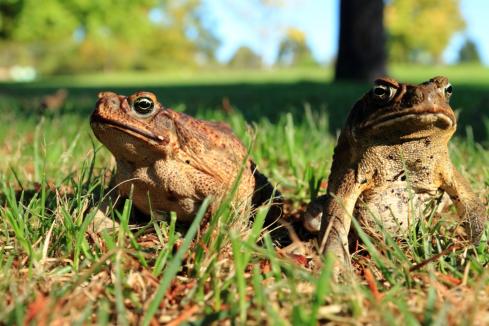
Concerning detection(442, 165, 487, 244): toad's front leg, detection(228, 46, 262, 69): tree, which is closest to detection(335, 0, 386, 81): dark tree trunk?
detection(442, 165, 487, 244): toad's front leg

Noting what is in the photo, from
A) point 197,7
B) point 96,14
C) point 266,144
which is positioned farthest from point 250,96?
point 197,7

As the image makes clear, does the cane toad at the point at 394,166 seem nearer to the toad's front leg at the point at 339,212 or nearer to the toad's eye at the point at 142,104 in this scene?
the toad's front leg at the point at 339,212

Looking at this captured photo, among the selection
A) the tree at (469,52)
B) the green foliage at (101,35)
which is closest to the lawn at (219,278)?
A: the green foliage at (101,35)

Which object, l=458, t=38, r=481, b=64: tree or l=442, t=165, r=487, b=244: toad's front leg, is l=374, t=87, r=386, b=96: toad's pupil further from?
l=458, t=38, r=481, b=64: tree

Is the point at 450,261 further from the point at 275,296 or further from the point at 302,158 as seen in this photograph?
the point at 302,158

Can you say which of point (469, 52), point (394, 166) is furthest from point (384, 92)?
point (469, 52)

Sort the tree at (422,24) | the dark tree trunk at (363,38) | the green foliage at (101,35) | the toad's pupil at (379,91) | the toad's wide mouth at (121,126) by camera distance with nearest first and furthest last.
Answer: the toad's pupil at (379,91) → the toad's wide mouth at (121,126) → the dark tree trunk at (363,38) → the green foliage at (101,35) → the tree at (422,24)

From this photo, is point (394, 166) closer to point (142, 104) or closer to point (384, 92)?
point (384, 92)
